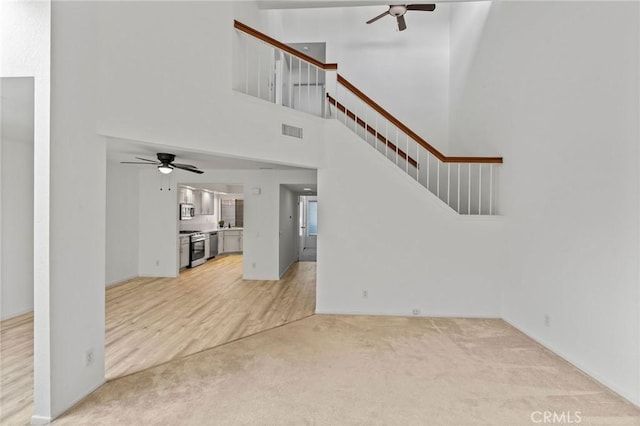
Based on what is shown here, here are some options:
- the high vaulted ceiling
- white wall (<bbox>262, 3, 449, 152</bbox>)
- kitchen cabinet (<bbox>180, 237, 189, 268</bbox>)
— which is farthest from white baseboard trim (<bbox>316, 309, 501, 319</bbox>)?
the high vaulted ceiling

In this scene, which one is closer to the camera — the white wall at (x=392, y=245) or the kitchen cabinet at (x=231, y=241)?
the white wall at (x=392, y=245)

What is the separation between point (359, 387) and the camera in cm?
259

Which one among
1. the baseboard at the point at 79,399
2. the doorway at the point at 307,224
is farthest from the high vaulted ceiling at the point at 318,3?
the doorway at the point at 307,224

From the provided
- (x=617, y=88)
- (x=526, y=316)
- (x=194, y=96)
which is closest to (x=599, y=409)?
(x=526, y=316)

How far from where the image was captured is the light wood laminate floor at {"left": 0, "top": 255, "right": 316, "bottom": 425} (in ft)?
9.29

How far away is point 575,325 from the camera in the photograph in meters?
3.00

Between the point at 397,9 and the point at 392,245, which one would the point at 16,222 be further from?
the point at 397,9

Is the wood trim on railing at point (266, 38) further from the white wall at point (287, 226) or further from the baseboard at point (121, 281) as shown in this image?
the baseboard at point (121, 281)

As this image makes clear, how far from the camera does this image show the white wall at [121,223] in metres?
5.85

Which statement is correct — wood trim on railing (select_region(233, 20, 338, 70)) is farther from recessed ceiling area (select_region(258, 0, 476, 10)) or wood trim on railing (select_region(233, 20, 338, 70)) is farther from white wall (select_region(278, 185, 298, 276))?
white wall (select_region(278, 185, 298, 276))

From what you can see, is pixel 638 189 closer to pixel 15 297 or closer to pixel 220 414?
pixel 220 414

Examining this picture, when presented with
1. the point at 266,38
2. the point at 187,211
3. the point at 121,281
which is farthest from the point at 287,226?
the point at 266,38

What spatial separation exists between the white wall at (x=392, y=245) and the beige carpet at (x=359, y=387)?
2.59ft

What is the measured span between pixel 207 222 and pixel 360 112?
6467 millimetres
